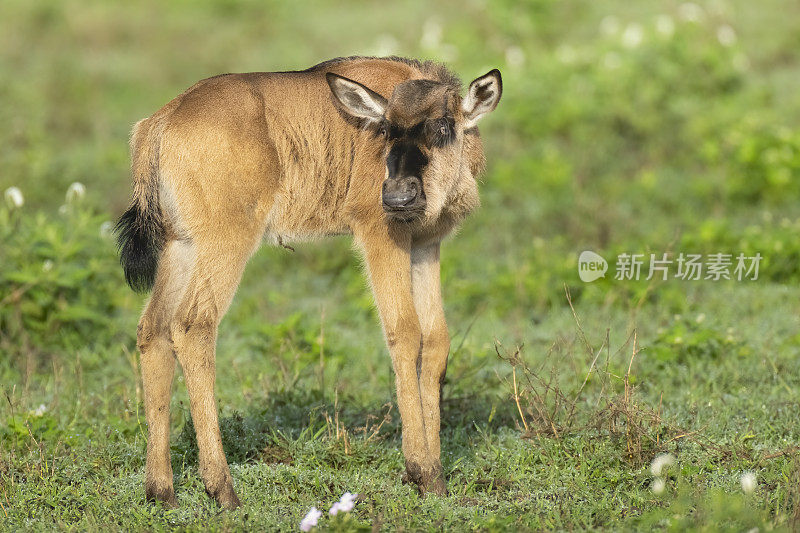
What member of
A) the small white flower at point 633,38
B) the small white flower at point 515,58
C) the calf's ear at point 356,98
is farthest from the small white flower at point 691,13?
the calf's ear at point 356,98

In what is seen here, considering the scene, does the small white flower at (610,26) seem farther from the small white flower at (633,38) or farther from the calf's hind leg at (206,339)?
the calf's hind leg at (206,339)

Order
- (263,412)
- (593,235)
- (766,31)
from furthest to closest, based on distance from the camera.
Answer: (766,31)
(593,235)
(263,412)

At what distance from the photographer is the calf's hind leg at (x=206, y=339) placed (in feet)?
17.1

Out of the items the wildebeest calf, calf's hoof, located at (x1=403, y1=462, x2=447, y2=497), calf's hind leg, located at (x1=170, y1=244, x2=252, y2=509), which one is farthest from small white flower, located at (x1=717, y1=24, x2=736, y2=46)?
calf's hind leg, located at (x1=170, y1=244, x2=252, y2=509)

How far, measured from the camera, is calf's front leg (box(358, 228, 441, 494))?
5.36 metres

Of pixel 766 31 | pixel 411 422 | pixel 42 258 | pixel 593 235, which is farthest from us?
pixel 766 31

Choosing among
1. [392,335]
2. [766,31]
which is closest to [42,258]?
[392,335]

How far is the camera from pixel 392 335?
5.39 metres

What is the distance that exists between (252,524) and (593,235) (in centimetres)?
589

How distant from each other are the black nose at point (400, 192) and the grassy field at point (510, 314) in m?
1.31

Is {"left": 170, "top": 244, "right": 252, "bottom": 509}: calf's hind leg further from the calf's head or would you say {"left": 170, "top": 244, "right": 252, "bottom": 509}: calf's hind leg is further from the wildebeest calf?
the calf's head

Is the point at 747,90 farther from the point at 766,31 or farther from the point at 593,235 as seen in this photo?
the point at 593,235

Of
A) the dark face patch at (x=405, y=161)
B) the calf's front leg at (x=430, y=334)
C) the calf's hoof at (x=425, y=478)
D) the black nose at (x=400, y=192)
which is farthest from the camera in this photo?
the calf's front leg at (x=430, y=334)

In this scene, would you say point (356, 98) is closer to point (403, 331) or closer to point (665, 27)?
point (403, 331)
